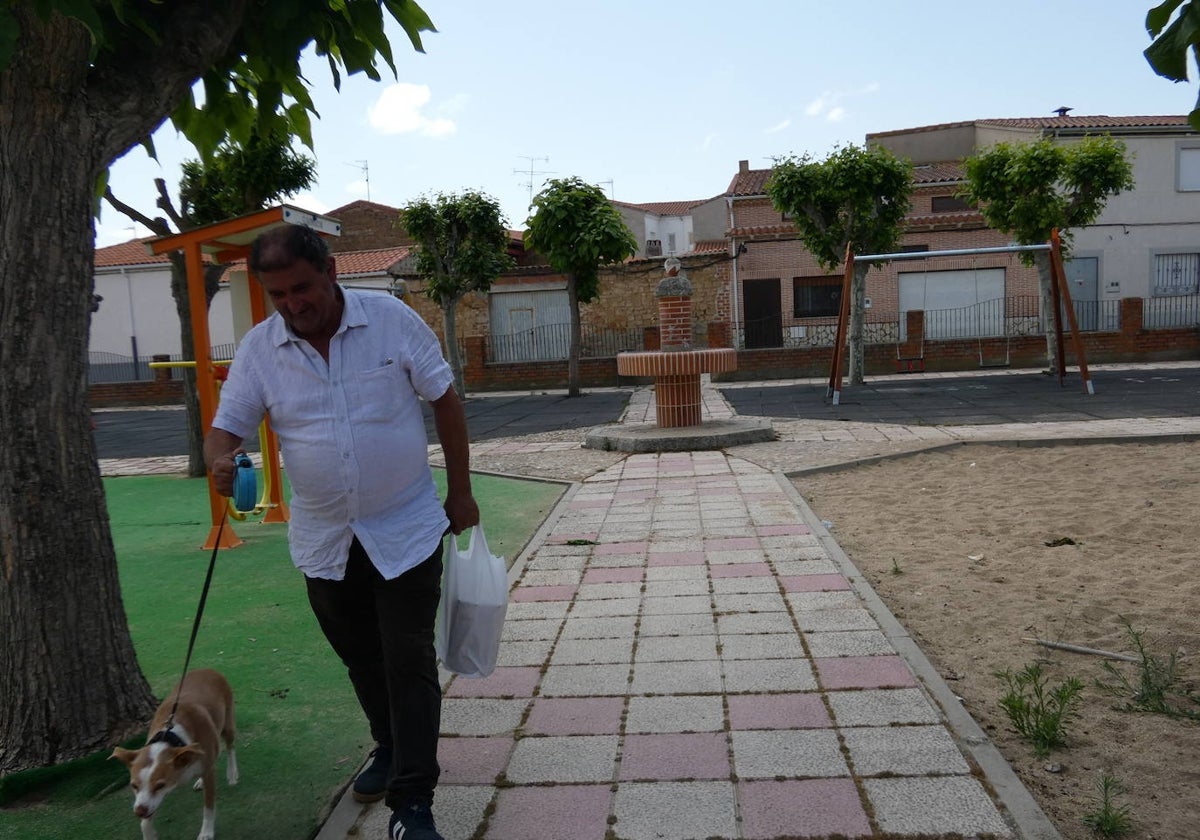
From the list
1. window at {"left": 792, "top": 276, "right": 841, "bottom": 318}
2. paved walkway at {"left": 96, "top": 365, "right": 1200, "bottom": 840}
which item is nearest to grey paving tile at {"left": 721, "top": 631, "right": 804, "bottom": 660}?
paved walkway at {"left": 96, "top": 365, "right": 1200, "bottom": 840}

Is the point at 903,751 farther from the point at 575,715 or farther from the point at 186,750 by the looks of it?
Answer: the point at 186,750

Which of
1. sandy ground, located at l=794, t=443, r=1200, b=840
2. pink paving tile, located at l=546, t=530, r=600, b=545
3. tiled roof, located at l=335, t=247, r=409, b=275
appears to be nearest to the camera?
sandy ground, located at l=794, t=443, r=1200, b=840

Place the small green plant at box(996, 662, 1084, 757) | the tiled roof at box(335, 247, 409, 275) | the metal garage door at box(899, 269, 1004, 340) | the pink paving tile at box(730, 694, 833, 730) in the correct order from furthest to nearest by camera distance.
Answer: the tiled roof at box(335, 247, 409, 275)
the metal garage door at box(899, 269, 1004, 340)
the pink paving tile at box(730, 694, 833, 730)
the small green plant at box(996, 662, 1084, 757)

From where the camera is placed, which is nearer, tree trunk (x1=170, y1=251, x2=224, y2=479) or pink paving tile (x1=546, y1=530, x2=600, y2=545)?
pink paving tile (x1=546, y1=530, x2=600, y2=545)

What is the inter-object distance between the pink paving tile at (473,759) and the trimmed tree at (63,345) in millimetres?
1157

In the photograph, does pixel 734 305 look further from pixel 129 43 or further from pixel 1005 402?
pixel 129 43

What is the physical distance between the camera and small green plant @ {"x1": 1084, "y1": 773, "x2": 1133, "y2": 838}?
2.82 meters

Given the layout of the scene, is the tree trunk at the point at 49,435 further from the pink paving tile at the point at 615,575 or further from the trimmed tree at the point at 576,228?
the trimmed tree at the point at 576,228

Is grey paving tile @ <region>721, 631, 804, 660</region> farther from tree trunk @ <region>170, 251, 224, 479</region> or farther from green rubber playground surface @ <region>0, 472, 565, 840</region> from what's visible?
tree trunk @ <region>170, 251, 224, 479</region>

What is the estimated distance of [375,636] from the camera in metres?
3.07

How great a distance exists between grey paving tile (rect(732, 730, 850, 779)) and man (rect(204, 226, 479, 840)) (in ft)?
3.49

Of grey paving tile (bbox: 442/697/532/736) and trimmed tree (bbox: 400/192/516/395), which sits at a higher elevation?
trimmed tree (bbox: 400/192/516/395)

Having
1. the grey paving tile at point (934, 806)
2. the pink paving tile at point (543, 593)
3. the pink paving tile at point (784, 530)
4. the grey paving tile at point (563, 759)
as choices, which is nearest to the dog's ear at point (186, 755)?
the grey paving tile at point (563, 759)

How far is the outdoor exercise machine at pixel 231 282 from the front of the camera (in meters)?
7.30
